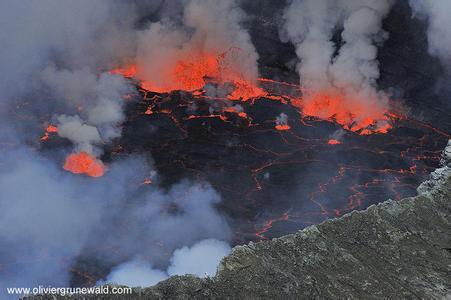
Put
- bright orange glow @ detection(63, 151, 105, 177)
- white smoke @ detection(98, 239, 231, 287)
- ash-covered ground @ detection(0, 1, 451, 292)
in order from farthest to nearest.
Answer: bright orange glow @ detection(63, 151, 105, 177), ash-covered ground @ detection(0, 1, 451, 292), white smoke @ detection(98, 239, 231, 287)

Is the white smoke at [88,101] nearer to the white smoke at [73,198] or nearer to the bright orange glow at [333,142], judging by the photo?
the white smoke at [73,198]

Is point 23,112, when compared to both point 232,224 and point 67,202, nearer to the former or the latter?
point 67,202

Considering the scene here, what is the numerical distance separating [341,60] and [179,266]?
823 inches

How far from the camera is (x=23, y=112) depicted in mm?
32312

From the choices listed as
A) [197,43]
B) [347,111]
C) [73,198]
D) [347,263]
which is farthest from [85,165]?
[347,263]

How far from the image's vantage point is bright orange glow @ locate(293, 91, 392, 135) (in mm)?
33406

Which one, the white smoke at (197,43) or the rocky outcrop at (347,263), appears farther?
the white smoke at (197,43)

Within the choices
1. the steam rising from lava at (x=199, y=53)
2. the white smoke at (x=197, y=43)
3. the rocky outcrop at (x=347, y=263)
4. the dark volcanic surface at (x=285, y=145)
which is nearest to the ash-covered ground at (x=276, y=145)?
the dark volcanic surface at (x=285, y=145)

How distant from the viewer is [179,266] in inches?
808

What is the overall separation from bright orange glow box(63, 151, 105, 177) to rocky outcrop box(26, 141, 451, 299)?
2315cm

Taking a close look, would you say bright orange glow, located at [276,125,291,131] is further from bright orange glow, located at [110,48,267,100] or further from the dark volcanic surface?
bright orange glow, located at [110,48,267,100]

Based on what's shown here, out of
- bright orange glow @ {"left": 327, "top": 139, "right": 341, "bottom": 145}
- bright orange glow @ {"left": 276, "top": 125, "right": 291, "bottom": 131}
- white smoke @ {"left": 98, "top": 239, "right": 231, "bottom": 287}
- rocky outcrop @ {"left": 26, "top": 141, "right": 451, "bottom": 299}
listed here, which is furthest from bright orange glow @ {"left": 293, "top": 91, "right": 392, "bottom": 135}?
rocky outcrop @ {"left": 26, "top": 141, "right": 451, "bottom": 299}

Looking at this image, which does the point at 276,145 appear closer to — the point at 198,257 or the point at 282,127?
the point at 282,127

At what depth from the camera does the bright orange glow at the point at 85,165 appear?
27016 mm
